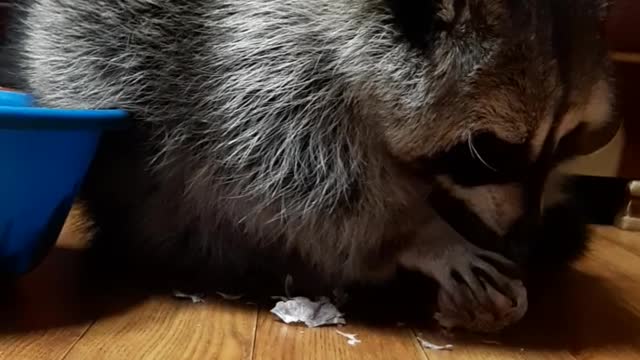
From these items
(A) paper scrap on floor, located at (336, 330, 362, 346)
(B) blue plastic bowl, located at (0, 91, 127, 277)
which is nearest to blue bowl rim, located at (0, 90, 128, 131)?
(B) blue plastic bowl, located at (0, 91, 127, 277)

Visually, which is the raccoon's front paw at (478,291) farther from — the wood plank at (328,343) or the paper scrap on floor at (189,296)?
the paper scrap on floor at (189,296)

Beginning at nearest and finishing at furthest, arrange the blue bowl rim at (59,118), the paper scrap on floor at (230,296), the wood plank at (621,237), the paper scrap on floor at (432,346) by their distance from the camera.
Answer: the blue bowl rim at (59,118) < the paper scrap on floor at (432,346) < the paper scrap on floor at (230,296) < the wood plank at (621,237)

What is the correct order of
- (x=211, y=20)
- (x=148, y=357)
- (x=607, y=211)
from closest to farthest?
1. (x=148, y=357)
2. (x=211, y=20)
3. (x=607, y=211)

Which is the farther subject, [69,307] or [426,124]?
[69,307]

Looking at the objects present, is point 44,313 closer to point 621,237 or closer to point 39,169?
point 39,169

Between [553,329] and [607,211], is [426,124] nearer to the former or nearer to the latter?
[553,329]

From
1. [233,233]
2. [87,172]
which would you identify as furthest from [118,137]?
[233,233]

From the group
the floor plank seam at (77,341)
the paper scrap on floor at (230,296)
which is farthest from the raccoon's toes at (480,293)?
the floor plank seam at (77,341)
